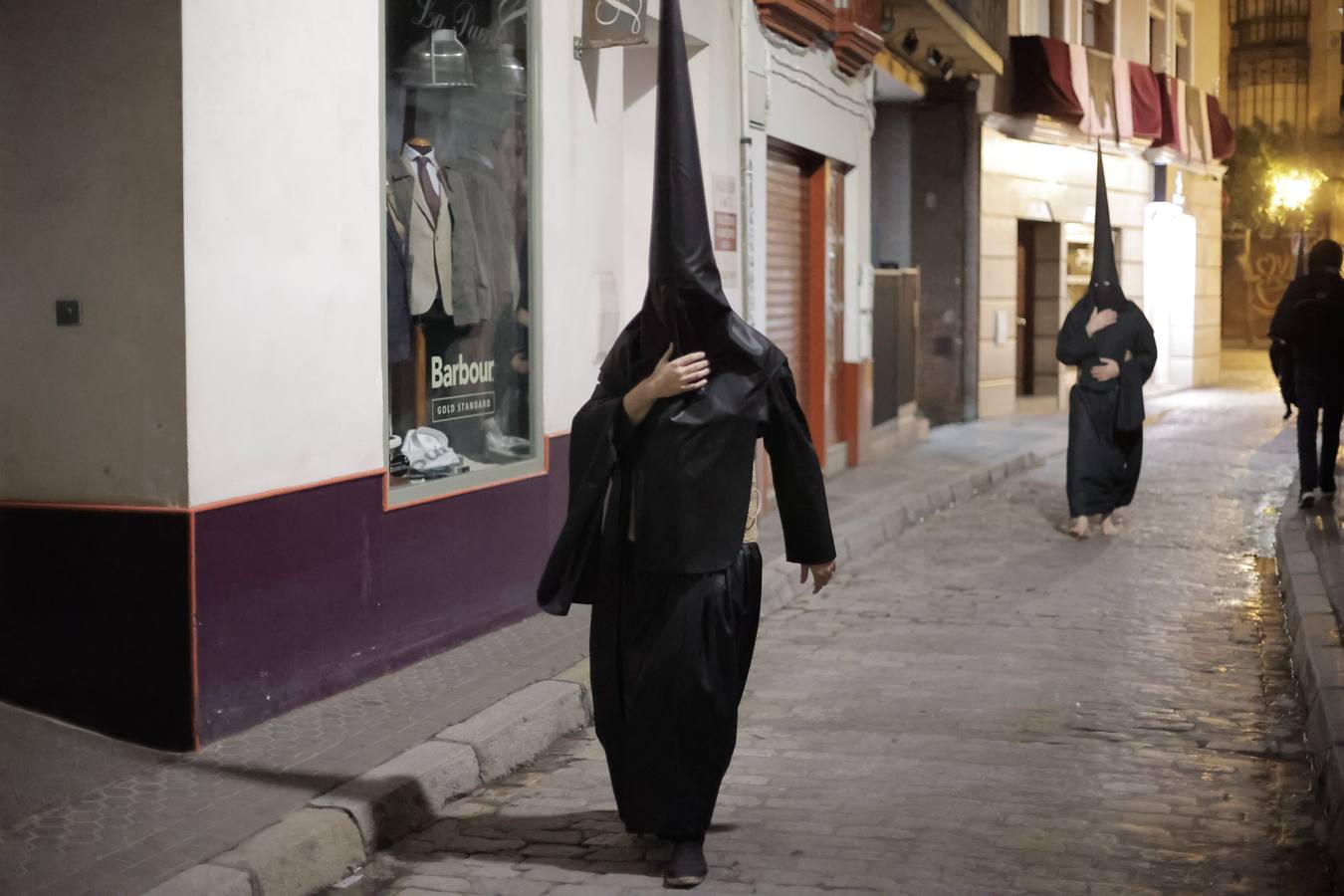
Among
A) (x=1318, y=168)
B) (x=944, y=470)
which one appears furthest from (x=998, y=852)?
(x=1318, y=168)

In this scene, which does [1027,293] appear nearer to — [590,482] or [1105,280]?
[1105,280]

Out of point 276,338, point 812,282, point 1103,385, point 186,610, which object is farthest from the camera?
point 812,282

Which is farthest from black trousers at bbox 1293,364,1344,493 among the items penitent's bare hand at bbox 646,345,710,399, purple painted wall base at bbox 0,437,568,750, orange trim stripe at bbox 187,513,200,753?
orange trim stripe at bbox 187,513,200,753

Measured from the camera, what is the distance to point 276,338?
6188 mm

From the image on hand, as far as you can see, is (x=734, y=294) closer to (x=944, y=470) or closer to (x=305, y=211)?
(x=944, y=470)

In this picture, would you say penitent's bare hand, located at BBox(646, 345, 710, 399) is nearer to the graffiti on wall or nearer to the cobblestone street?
the cobblestone street

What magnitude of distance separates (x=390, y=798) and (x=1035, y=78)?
18.7 meters

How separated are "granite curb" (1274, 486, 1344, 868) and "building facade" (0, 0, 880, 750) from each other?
12.2ft

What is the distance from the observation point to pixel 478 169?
816 centimetres

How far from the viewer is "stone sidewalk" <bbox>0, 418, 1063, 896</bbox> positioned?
4648 mm

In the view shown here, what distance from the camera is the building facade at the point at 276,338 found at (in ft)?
18.7

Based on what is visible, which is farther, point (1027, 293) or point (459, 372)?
point (1027, 293)

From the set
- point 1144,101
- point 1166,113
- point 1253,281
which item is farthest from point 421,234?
point 1253,281

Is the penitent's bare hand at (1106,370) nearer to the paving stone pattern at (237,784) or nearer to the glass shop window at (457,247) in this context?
the glass shop window at (457,247)
